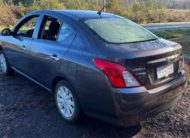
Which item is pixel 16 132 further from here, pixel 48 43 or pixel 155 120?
pixel 155 120

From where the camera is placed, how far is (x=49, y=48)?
431 centimetres

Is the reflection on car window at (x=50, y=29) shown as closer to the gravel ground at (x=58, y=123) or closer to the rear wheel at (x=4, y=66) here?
the gravel ground at (x=58, y=123)

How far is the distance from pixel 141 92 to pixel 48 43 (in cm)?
183

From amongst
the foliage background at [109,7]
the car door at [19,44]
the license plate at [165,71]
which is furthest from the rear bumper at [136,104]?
the foliage background at [109,7]

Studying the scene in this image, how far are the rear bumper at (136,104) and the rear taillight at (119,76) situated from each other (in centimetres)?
6

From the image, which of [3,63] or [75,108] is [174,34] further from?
[75,108]

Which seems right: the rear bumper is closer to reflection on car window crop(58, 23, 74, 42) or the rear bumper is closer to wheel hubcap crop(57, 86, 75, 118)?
wheel hubcap crop(57, 86, 75, 118)

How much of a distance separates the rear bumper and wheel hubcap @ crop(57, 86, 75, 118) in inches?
22.0

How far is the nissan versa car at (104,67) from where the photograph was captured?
129 inches

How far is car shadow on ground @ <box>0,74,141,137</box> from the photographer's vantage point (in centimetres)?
384

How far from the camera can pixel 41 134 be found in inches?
150

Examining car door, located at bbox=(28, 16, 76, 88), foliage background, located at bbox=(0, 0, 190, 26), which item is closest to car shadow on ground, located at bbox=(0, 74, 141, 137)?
car door, located at bbox=(28, 16, 76, 88)

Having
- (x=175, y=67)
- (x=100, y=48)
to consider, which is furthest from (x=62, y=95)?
(x=175, y=67)

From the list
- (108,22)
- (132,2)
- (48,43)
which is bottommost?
(132,2)
